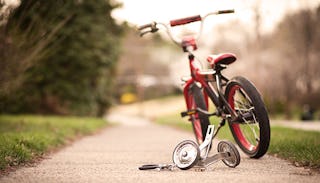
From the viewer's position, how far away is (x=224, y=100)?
5.95m

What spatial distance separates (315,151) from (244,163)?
0.89 metres

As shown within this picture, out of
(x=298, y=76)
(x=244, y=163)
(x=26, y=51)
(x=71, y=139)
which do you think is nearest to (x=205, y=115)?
(x=244, y=163)

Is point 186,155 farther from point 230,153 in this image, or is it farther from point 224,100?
point 224,100

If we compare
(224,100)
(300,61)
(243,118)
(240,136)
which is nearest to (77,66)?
(300,61)

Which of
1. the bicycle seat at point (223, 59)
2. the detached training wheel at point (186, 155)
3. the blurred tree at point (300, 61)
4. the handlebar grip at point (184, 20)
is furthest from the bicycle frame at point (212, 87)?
the blurred tree at point (300, 61)

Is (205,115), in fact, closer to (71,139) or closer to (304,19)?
(71,139)

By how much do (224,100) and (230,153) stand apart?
888 mm

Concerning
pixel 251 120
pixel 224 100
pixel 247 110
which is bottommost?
pixel 251 120

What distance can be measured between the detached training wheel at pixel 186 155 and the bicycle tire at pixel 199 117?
1.25 meters

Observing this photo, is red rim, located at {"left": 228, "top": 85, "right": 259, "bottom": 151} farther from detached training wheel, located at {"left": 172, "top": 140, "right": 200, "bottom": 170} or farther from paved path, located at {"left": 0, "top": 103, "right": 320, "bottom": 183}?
detached training wheel, located at {"left": 172, "top": 140, "right": 200, "bottom": 170}

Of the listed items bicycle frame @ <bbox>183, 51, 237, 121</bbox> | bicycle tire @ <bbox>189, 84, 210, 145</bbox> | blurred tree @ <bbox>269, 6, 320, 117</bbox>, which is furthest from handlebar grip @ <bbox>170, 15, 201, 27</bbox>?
blurred tree @ <bbox>269, 6, 320, 117</bbox>

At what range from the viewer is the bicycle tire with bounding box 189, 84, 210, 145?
6.50 metres

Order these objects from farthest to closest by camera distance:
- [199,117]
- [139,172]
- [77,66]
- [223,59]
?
[77,66] → [199,117] → [223,59] → [139,172]

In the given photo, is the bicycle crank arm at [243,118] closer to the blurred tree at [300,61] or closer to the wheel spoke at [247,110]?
the wheel spoke at [247,110]
